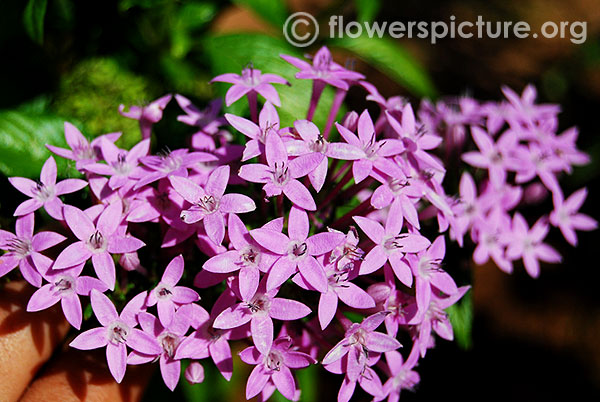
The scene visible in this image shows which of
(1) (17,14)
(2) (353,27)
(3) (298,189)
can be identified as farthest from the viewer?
(2) (353,27)

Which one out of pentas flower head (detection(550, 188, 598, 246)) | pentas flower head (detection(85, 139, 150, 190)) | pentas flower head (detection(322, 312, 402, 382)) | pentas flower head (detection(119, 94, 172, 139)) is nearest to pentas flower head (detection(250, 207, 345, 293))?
pentas flower head (detection(322, 312, 402, 382))

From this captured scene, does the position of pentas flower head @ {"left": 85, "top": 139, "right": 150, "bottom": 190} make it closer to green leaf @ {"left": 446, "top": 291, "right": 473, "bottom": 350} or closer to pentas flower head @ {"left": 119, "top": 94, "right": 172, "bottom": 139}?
pentas flower head @ {"left": 119, "top": 94, "right": 172, "bottom": 139}

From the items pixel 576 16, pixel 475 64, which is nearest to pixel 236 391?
pixel 475 64

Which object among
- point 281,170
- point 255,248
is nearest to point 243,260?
point 255,248

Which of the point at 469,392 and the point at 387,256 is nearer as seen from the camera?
the point at 387,256

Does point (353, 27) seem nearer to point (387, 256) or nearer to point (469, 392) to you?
point (387, 256)

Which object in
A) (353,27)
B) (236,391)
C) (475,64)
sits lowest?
(236,391)

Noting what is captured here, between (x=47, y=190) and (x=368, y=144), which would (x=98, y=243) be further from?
(x=368, y=144)

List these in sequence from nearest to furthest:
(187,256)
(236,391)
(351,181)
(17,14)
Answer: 1. (187,256)
2. (351,181)
3. (17,14)
4. (236,391)
